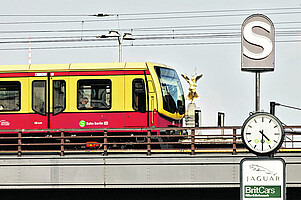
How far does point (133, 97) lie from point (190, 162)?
18.5 feet

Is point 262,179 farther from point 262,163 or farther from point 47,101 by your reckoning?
point 47,101

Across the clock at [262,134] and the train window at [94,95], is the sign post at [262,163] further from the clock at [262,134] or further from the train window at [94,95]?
the train window at [94,95]

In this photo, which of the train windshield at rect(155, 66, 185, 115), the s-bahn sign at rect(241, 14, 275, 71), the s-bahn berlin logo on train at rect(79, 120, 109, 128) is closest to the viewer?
the s-bahn sign at rect(241, 14, 275, 71)

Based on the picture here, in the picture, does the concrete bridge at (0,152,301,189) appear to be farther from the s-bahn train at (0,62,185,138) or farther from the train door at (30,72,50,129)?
the train door at (30,72,50,129)

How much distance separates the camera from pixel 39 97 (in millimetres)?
25156

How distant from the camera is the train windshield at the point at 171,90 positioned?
24.9 m

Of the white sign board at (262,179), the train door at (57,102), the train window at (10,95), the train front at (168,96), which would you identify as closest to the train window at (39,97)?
the train door at (57,102)

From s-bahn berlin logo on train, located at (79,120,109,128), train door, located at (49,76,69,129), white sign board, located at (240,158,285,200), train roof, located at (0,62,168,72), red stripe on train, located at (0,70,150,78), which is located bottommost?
white sign board, located at (240,158,285,200)

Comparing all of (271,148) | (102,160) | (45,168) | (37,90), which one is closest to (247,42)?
(271,148)

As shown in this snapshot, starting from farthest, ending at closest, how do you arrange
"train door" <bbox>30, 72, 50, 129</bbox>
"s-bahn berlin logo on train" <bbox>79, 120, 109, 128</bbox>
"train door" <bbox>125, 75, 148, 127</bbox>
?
1. "train door" <bbox>30, 72, 50, 129</bbox>
2. "s-bahn berlin logo on train" <bbox>79, 120, 109, 128</bbox>
3. "train door" <bbox>125, 75, 148, 127</bbox>

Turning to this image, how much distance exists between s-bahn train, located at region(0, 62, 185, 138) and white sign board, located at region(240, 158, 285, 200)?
465 inches

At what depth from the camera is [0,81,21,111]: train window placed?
2523 cm

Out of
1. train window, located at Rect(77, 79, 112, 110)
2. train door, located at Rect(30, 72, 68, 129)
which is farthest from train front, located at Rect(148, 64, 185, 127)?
train door, located at Rect(30, 72, 68, 129)

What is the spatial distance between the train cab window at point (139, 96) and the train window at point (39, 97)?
335 cm
